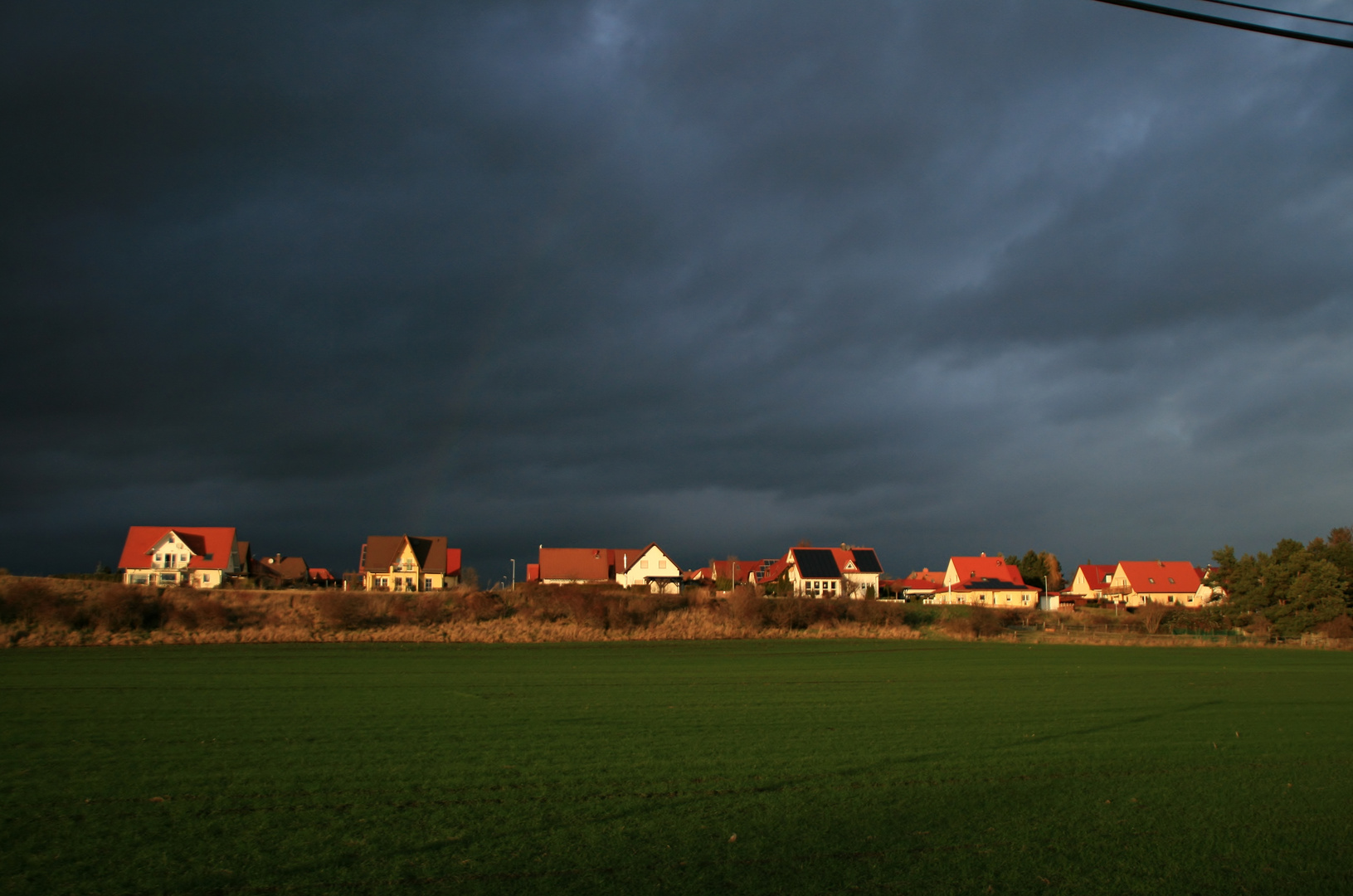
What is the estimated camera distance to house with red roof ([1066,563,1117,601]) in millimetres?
106250

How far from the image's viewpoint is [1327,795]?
34.8 feet

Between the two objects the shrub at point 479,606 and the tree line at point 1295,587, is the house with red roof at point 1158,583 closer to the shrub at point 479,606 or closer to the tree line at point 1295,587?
the tree line at point 1295,587

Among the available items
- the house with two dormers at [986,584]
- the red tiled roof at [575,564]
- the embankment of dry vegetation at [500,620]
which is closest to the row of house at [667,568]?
the red tiled roof at [575,564]

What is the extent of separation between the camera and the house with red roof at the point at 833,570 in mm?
88625

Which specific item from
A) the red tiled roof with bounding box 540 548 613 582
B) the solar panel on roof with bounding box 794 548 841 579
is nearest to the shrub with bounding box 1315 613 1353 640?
the solar panel on roof with bounding box 794 548 841 579

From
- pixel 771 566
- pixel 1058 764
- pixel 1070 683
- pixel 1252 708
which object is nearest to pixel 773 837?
pixel 1058 764

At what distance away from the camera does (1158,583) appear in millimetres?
95812

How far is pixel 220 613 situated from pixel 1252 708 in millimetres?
40971

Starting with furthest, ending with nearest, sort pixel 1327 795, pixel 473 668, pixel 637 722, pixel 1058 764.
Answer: pixel 473 668 < pixel 637 722 < pixel 1058 764 < pixel 1327 795

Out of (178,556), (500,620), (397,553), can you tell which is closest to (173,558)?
(178,556)

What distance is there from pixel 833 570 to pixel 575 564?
92.7ft

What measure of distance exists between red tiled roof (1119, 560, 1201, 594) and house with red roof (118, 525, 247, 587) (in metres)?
96.3

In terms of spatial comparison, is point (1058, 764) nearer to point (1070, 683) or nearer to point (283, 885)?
point (283, 885)

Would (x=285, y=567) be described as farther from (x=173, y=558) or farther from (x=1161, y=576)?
(x=1161, y=576)
